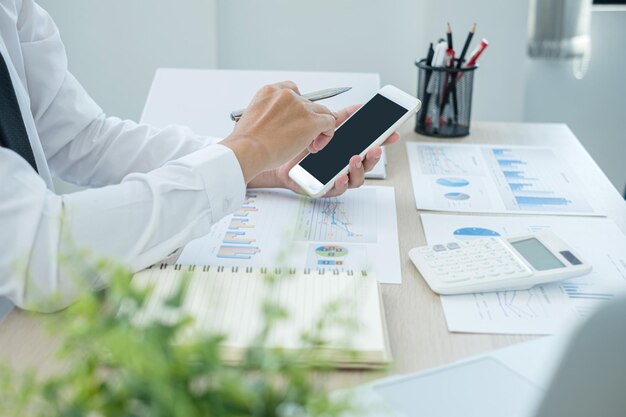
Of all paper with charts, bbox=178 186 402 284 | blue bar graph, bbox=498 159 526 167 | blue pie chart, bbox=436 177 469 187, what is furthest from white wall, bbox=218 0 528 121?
paper with charts, bbox=178 186 402 284

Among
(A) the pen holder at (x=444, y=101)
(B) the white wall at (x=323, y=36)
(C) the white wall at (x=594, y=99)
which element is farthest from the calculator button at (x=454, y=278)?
(C) the white wall at (x=594, y=99)

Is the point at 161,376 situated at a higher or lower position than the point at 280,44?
higher

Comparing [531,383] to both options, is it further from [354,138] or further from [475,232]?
[354,138]

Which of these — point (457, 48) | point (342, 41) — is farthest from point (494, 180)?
point (342, 41)

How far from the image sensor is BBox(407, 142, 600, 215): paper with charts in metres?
1.12

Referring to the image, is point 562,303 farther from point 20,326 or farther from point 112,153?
point 112,153

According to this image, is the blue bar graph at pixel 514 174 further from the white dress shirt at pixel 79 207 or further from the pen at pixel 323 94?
the white dress shirt at pixel 79 207

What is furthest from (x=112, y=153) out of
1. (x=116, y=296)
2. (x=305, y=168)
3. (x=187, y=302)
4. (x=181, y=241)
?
(x=116, y=296)

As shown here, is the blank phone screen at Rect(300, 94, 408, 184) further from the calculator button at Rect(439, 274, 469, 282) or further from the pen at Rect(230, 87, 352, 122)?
the calculator button at Rect(439, 274, 469, 282)

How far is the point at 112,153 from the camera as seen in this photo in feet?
4.04

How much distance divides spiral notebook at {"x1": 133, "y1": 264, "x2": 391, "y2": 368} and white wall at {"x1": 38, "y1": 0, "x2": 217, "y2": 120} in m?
1.59

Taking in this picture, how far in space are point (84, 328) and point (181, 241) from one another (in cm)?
51

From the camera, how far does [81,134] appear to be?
1.23 m

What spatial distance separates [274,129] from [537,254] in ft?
1.09
